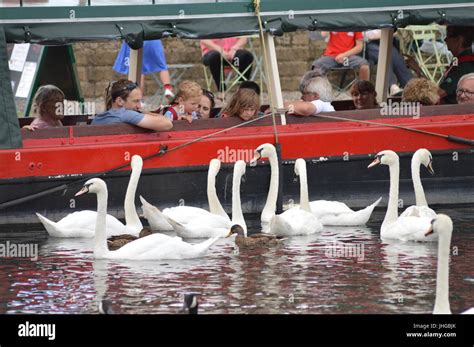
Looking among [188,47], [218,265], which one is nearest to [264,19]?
[218,265]

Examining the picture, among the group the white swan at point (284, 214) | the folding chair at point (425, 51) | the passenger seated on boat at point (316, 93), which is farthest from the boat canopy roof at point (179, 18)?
the folding chair at point (425, 51)

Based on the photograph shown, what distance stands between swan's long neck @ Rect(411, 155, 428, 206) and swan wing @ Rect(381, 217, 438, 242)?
2.23 ft

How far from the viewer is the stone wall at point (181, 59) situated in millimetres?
29031

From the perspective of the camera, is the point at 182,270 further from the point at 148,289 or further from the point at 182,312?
the point at 182,312

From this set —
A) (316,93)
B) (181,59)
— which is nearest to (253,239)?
(316,93)

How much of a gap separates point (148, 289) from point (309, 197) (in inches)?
203

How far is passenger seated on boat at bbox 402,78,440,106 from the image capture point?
64.6 ft

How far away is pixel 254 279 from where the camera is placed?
47.6 feet

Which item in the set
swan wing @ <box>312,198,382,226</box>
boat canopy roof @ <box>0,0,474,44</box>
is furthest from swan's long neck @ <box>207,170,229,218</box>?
boat canopy roof @ <box>0,0,474,44</box>

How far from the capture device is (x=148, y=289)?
14.0 meters

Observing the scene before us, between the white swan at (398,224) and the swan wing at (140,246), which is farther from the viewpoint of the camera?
the white swan at (398,224)

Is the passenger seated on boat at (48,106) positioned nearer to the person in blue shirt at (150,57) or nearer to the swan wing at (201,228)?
the swan wing at (201,228)

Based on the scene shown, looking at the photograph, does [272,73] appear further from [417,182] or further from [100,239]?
[100,239]

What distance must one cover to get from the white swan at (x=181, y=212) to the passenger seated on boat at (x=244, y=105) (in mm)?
1319
